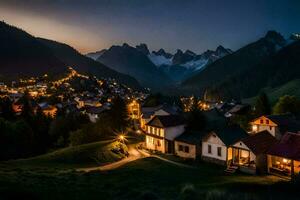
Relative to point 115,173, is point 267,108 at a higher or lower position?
higher

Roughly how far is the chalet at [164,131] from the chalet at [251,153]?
15.5 meters

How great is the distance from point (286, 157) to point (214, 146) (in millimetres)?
13344

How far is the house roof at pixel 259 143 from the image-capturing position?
50.4 metres

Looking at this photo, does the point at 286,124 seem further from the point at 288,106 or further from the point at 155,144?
the point at 288,106

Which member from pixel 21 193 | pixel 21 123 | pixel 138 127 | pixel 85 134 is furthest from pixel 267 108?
pixel 21 193

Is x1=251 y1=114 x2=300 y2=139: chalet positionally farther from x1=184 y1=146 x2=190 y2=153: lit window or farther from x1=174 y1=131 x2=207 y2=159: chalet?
x1=184 y1=146 x2=190 y2=153: lit window

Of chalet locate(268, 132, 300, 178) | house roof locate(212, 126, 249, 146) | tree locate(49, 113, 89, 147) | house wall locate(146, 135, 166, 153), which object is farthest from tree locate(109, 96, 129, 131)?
chalet locate(268, 132, 300, 178)

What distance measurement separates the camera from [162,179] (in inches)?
1647

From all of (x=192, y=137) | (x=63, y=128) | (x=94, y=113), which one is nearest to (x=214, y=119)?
(x=192, y=137)

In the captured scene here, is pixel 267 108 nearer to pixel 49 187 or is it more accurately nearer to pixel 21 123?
pixel 21 123

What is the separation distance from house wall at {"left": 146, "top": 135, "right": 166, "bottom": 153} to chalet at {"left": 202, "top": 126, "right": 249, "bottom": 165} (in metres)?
10.8

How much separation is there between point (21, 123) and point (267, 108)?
71.3m

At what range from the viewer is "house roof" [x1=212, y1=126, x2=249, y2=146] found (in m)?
55.6

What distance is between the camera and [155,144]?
69688 millimetres
